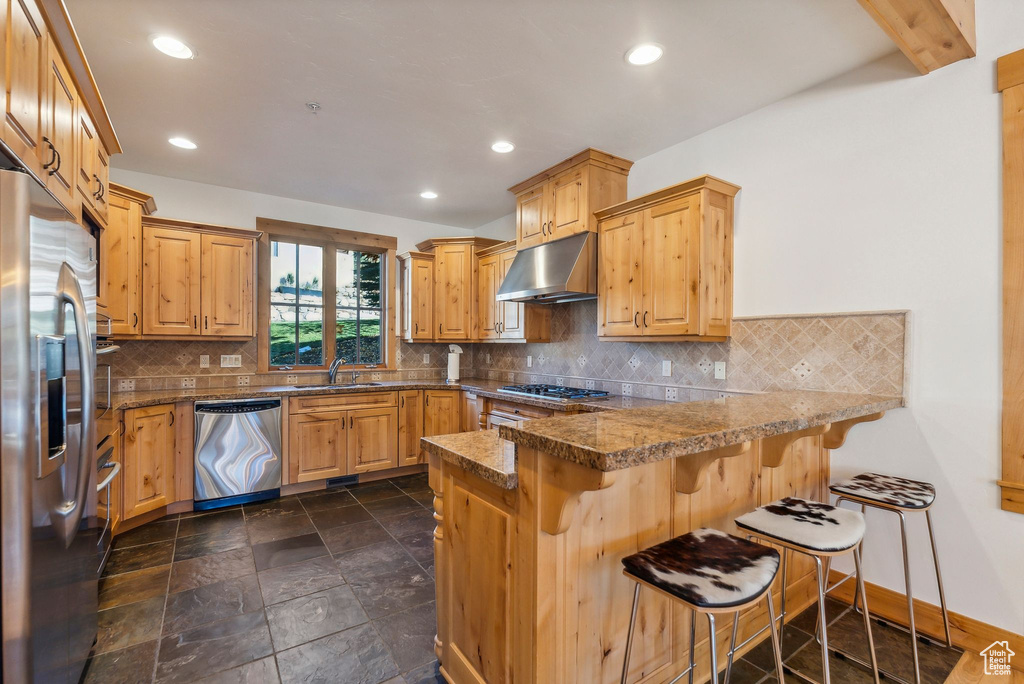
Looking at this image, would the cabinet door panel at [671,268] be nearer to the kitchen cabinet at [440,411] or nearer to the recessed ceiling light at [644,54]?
the recessed ceiling light at [644,54]

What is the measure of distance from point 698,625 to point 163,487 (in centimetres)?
367

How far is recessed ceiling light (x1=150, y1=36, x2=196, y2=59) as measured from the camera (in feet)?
6.84

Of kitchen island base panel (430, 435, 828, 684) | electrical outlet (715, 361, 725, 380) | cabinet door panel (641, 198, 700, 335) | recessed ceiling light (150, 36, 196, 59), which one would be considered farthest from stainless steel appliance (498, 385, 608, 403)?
recessed ceiling light (150, 36, 196, 59)

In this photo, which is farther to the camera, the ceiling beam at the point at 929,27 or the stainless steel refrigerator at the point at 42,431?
the ceiling beam at the point at 929,27

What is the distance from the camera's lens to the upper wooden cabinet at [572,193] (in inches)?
131

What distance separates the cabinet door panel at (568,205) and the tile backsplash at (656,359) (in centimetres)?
70

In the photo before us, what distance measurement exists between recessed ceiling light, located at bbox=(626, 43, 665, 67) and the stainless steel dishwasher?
3523 millimetres

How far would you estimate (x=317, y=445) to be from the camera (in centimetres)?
396

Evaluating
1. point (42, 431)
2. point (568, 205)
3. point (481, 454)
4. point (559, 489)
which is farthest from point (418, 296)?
point (559, 489)

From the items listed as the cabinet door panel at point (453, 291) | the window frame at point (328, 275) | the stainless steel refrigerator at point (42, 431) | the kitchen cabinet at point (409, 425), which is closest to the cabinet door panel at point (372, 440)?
the kitchen cabinet at point (409, 425)

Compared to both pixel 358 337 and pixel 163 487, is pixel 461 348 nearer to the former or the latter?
pixel 358 337

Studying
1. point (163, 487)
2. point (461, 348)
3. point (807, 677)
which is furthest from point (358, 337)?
point (807, 677)

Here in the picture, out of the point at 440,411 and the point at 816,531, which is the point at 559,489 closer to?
the point at 816,531

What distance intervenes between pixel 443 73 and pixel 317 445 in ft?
10.2
